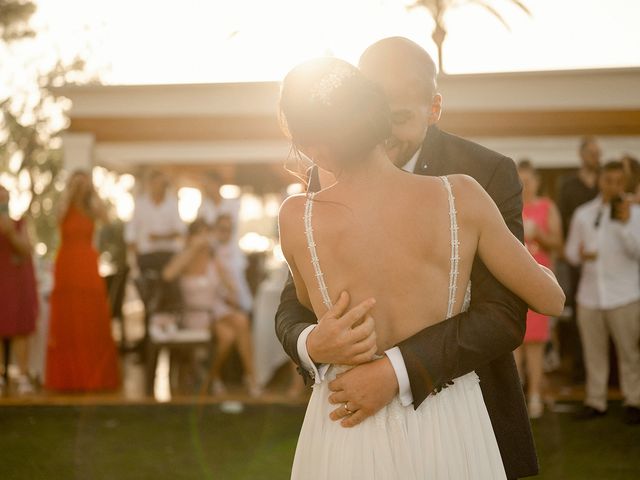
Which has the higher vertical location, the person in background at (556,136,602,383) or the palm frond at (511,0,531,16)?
the palm frond at (511,0,531,16)

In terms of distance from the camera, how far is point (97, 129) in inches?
494

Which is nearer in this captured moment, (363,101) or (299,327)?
(363,101)

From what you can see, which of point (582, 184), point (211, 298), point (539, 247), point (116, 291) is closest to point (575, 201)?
point (582, 184)

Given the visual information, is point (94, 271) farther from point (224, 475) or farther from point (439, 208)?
point (439, 208)

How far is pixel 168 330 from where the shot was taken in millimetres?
8695

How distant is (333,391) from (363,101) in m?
0.70

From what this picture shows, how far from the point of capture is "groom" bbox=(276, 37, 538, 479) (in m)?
2.12

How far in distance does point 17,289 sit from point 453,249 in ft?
25.8

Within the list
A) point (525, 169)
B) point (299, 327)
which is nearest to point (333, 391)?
point (299, 327)

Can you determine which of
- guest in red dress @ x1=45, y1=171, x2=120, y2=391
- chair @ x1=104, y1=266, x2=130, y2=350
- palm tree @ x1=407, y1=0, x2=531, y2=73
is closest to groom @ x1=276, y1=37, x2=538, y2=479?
guest in red dress @ x1=45, y1=171, x2=120, y2=391

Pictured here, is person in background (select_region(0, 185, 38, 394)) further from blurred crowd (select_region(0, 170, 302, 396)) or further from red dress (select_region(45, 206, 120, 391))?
red dress (select_region(45, 206, 120, 391))

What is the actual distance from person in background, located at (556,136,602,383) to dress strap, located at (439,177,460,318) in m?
6.82

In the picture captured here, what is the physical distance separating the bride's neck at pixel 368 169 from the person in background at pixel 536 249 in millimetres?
5491

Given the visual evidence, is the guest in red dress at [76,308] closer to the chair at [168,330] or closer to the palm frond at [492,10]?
the chair at [168,330]
